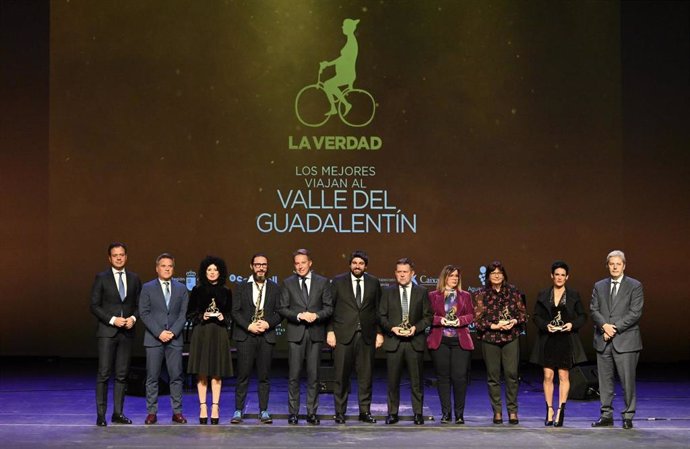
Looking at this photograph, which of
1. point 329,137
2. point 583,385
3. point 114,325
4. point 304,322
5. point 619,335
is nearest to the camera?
point 114,325

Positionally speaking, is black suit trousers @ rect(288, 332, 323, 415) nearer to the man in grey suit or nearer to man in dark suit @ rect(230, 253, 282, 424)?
man in dark suit @ rect(230, 253, 282, 424)

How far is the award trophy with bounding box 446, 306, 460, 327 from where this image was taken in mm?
7281

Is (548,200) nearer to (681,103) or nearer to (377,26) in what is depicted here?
(681,103)

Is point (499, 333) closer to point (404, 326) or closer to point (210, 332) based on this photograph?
point (404, 326)

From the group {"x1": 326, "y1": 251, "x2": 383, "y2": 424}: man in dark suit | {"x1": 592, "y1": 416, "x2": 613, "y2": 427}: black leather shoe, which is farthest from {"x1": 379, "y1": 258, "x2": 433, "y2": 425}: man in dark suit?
{"x1": 592, "y1": 416, "x2": 613, "y2": 427}: black leather shoe

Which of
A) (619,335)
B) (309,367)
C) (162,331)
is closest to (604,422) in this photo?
(619,335)

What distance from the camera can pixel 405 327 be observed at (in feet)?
23.9

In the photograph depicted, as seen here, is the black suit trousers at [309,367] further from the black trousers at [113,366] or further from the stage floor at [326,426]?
the black trousers at [113,366]

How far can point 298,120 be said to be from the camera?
1067 cm

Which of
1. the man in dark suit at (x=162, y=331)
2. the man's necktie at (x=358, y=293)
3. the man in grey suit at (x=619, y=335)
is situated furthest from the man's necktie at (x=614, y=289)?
the man in dark suit at (x=162, y=331)

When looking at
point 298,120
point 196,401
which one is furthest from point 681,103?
point 196,401

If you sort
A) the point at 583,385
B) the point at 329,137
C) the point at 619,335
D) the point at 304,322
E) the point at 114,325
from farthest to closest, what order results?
the point at 329,137, the point at 583,385, the point at 304,322, the point at 619,335, the point at 114,325

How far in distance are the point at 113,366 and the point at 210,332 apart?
2.67 ft

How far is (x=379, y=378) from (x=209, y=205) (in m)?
2.80
